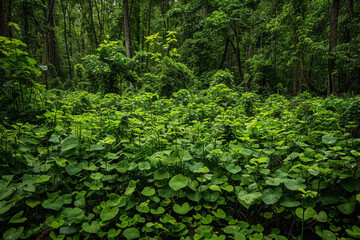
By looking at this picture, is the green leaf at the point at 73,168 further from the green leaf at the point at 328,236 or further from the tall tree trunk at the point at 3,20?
the tall tree trunk at the point at 3,20

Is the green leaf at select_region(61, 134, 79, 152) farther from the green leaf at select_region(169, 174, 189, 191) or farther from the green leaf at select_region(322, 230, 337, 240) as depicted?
the green leaf at select_region(322, 230, 337, 240)

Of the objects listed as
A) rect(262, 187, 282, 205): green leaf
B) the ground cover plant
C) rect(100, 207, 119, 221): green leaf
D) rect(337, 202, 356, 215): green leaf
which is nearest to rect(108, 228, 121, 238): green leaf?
the ground cover plant

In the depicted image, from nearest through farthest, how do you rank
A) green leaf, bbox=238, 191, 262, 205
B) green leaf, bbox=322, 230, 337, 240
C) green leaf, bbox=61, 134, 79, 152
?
green leaf, bbox=322, 230, 337, 240, green leaf, bbox=238, 191, 262, 205, green leaf, bbox=61, 134, 79, 152

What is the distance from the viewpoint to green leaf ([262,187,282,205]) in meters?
1.42

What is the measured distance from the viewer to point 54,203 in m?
1.54

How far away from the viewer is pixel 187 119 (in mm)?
3119

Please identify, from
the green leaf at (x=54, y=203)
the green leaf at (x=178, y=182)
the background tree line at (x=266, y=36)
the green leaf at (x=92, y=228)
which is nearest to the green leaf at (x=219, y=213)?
the green leaf at (x=178, y=182)

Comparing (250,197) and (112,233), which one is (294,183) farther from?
(112,233)

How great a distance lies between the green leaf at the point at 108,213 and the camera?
1.42 metres

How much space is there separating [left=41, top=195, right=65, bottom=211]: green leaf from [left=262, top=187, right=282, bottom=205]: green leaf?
5.93 feet

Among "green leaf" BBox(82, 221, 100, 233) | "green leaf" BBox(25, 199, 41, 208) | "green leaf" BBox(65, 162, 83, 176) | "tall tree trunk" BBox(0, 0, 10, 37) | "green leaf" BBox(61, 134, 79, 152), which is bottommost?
"green leaf" BBox(82, 221, 100, 233)

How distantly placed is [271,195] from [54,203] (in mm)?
1946

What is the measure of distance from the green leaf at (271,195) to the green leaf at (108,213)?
129cm

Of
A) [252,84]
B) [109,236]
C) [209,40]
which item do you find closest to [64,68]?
[209,40]
